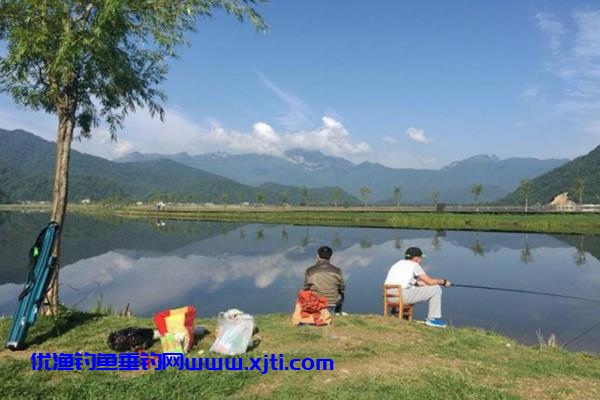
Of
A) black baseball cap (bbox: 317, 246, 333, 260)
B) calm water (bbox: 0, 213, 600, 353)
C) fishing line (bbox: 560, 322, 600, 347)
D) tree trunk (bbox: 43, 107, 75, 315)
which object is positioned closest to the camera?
tree trunk (bbox: 43, 107, 75, 315)

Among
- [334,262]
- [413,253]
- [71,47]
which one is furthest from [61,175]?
[334,262]

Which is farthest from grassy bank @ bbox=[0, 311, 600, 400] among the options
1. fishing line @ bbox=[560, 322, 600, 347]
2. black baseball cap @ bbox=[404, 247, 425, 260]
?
fishing line @ bbox=[560, 322, 600, 347]

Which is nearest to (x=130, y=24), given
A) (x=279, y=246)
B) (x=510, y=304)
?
(x=510, y=304)

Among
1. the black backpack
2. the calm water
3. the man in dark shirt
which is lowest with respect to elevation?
the calm water

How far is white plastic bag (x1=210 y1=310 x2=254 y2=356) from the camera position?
9.16m

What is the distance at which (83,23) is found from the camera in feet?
37.8

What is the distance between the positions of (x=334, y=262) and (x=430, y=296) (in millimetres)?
25068

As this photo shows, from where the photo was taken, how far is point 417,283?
43.8ft

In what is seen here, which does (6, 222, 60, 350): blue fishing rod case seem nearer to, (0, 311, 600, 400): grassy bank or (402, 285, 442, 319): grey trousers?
(0, 311, 600, 400): grassy bank

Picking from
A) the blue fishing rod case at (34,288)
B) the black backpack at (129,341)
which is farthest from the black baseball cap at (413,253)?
the blue fishing rod case at (34,288)

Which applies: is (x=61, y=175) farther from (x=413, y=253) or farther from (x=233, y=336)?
(x=413, y=253)

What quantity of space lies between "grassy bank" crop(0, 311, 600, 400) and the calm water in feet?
25.6

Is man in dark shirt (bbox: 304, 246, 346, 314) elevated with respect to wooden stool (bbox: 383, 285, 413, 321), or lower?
elevated

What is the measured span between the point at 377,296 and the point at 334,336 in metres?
14.1
